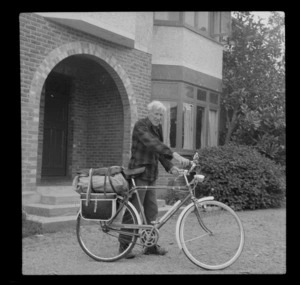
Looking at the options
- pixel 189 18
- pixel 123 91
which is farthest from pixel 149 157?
pixel 189 18

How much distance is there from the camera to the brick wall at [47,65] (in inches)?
286

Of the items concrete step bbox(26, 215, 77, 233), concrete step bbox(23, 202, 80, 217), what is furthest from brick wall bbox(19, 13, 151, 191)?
concrete step bbox(26, 215, 77, 233)

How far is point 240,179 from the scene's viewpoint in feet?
29.3

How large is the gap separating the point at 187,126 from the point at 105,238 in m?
6.16

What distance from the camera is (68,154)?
10.3 metres

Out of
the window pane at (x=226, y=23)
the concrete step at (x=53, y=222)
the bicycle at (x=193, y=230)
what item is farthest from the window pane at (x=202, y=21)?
the bicycle at (x=193, y=230)

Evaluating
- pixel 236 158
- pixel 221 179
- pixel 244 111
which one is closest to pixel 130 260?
pixel 221 179

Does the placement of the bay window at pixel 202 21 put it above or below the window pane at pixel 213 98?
above

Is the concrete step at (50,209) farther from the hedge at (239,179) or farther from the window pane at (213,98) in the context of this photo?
the window pane at (213,98)

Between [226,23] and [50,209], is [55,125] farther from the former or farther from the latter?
[226,23]
